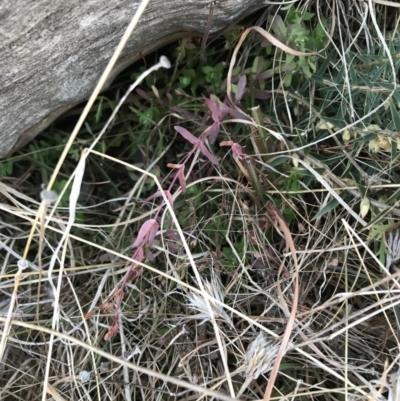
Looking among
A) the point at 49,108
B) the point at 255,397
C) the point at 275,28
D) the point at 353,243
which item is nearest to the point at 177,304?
the point at 255,397

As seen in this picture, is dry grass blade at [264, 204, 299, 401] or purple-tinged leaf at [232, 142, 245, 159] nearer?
dry grass blade at [264, 204, 299, 401]

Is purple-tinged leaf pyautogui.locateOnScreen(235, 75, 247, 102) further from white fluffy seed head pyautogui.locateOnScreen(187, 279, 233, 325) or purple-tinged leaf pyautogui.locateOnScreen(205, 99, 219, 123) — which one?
white fluffy seed head pyautogui.locateOnScreen(187, 279, 233, 325)

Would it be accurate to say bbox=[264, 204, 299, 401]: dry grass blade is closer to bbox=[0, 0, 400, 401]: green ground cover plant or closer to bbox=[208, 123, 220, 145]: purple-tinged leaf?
bbox=[0, 0, 400, 401]: green ground cover plant

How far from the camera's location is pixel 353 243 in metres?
0.99

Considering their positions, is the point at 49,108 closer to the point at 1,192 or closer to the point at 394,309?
the point at 1,192

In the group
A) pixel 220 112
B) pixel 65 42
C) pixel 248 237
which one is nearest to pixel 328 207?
pixel 248 237

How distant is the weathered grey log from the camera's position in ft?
3.03

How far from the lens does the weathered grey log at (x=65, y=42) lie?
0.92 m

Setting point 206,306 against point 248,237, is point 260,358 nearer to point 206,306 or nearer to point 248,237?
point 206,306

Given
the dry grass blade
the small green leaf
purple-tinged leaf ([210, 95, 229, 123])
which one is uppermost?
purple-tinged leaf ([210, 95, 229, 123])

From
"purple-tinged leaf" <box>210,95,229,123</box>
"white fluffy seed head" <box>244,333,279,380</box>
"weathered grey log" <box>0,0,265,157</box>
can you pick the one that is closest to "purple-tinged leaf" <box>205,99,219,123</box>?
"purple-tinged leaf" <box>210,95,229,123</box>

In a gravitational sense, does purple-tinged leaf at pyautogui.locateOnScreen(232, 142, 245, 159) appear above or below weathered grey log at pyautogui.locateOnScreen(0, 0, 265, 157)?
below

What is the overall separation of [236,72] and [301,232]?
0.37 meters

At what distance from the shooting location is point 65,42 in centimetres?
97
